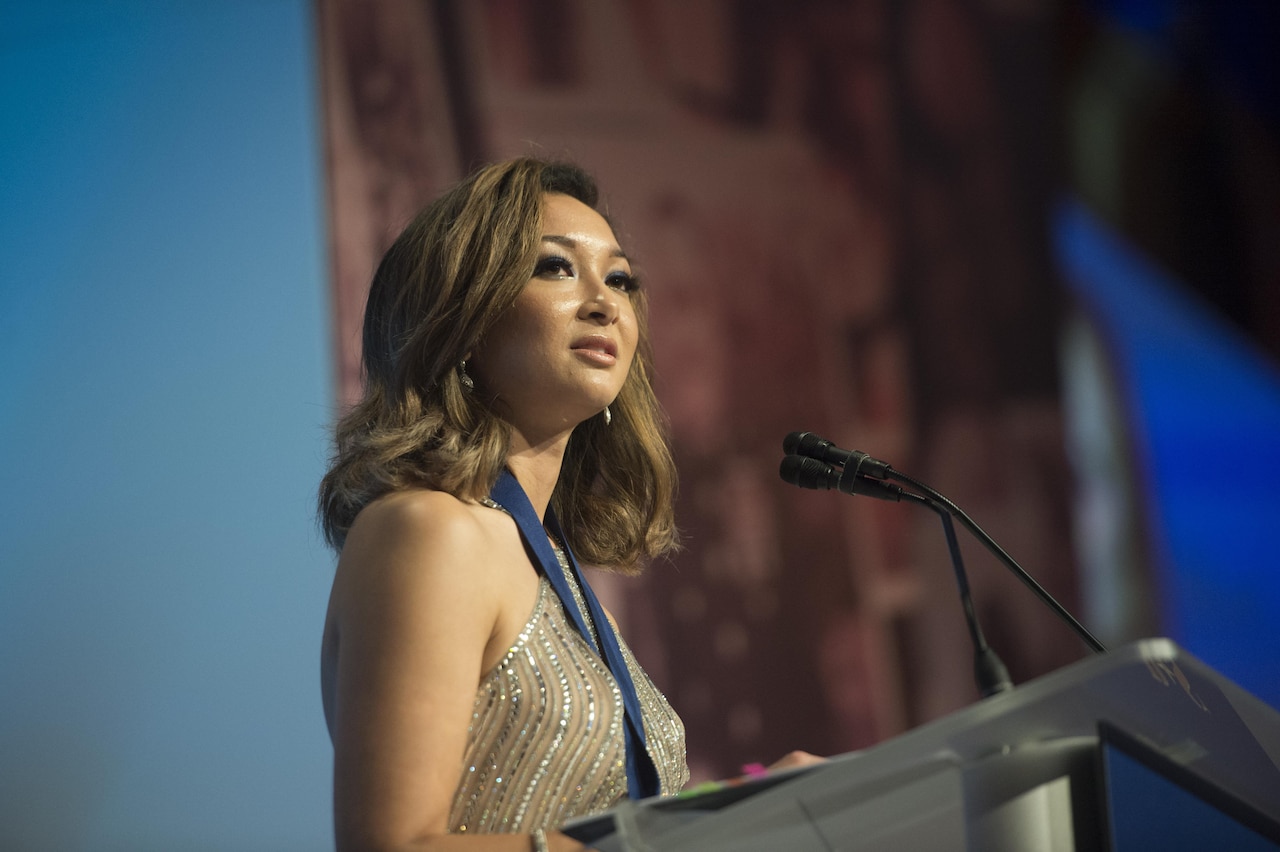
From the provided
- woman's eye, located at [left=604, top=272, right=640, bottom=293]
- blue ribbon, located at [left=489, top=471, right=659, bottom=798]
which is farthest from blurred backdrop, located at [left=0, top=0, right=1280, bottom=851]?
blue ribbon, located at [left=489, top=471, right=659, bottom=798]

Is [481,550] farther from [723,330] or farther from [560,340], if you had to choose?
[723,330]

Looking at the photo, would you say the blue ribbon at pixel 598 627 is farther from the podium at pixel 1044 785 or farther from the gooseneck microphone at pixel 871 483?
the podium at pixel 1044 785

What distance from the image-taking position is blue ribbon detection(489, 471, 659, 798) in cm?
151

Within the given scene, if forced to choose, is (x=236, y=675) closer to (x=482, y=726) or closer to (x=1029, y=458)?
(x=482, y=726)

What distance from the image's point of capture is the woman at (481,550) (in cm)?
123

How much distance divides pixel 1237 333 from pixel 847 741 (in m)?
1.76

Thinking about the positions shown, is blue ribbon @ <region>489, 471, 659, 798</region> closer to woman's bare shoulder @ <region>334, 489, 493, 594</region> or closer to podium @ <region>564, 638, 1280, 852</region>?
woman's bare shoulder @ <region>334, 489, 493, 594</region>

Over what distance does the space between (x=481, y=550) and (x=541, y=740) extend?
0.81ft

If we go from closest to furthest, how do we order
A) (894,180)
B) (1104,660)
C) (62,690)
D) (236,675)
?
1. (1104,660)
2. (62,690)
3. (236,675)
4. (894,180)

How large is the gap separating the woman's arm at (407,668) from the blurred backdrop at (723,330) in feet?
2.83

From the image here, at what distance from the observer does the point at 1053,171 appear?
3.67 m

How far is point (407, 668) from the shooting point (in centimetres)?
124

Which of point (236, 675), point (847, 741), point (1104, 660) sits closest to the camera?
point (1104, 660)

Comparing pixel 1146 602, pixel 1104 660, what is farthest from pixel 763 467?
pixel 1104 660
